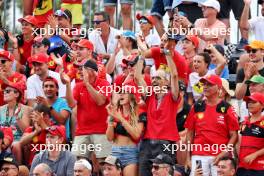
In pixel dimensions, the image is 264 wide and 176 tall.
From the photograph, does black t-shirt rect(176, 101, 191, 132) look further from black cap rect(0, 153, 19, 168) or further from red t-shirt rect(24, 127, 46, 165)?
black cap rect(0, 153, 19, 168)

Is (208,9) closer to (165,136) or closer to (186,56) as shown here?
(186,56)

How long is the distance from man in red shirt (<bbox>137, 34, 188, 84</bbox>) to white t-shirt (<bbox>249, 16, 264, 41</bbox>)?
221cm

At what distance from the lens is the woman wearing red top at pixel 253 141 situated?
63.9ft

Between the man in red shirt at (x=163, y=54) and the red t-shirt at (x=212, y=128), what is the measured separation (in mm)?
1096

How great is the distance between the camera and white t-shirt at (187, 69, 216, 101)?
2125 centimetres

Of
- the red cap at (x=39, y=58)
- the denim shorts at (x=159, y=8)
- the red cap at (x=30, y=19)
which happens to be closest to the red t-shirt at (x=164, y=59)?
the red cap at (x=39, y=58)

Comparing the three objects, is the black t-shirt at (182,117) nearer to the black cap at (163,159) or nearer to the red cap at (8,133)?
the black cap at (163,159)

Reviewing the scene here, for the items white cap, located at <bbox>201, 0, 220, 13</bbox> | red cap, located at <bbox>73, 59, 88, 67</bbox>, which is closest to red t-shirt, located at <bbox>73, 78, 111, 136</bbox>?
red cap, located at <bbox>73, 59, 88, 67</bbox>

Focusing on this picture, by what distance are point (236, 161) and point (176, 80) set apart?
5.01 ft

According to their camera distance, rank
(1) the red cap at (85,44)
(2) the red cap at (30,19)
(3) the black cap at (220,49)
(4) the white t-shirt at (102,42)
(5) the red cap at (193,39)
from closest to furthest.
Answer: (3) the black cap at (220,49), (5) the red cap at (193,39), (1) the red cap at (85,44), (4) the white t-shirt at (102,42), (2) the red cap at (30,19)

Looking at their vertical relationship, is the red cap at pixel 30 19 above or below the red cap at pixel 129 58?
above

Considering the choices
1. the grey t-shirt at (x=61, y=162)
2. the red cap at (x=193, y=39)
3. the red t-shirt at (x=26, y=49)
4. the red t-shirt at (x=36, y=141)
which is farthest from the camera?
the red t-shirt at (x=26, y=49)

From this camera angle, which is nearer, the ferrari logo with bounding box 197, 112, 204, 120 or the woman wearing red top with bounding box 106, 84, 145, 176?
the ferrari logo with bounding box 197, 112, 204, 120

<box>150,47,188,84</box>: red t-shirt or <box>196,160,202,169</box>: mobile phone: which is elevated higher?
<box>150,47,188,84</box>: red t-shirt
